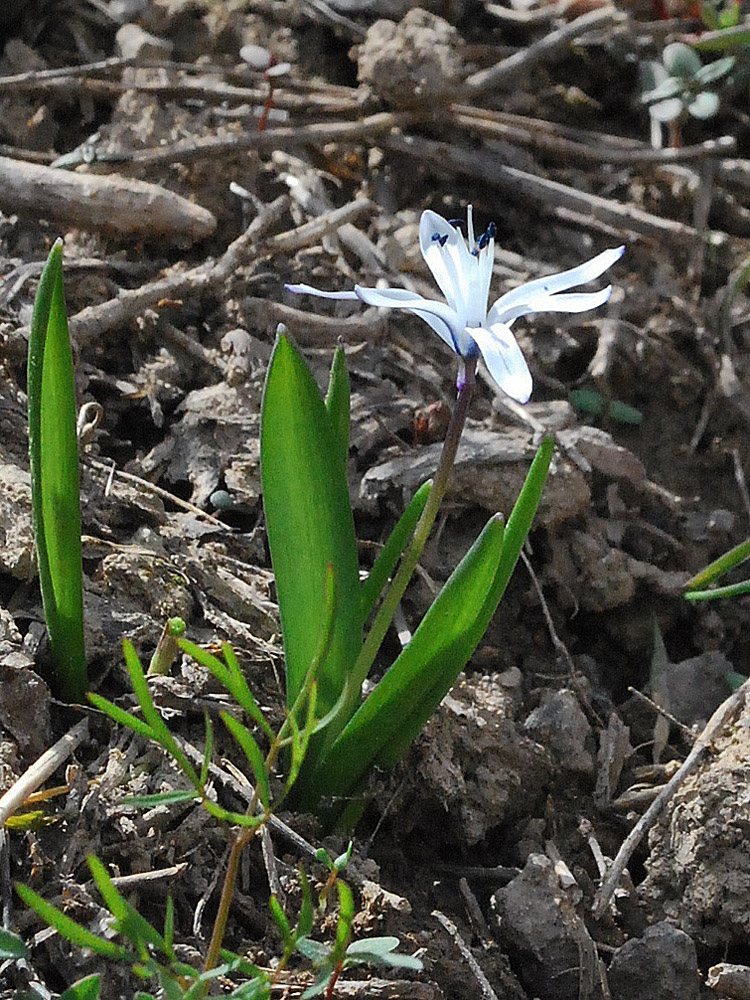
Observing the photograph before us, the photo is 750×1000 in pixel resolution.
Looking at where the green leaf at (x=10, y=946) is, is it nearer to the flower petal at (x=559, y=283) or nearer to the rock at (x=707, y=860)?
the flower petal at (x=559, y=283)

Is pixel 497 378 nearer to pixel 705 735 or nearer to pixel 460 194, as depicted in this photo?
pixel 705 735

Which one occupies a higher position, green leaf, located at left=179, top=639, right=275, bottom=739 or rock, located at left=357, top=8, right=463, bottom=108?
rock, located at left=357, top=8, right=463, bottom=108

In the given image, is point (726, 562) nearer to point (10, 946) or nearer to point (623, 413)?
point (623, 413)

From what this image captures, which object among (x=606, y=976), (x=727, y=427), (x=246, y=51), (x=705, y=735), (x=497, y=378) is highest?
(x=246, y=51)

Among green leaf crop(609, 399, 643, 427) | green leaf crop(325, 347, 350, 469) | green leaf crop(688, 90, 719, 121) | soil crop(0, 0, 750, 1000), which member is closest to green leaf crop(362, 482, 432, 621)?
green leaf crop(325, 347, 350, 469)

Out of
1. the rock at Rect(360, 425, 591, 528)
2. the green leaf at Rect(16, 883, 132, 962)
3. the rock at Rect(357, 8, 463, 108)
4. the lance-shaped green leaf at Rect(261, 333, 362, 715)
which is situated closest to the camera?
the green leaf at Rect(16, 883, 132, 962)

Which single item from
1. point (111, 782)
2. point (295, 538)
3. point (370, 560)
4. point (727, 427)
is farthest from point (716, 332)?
point (111, 782)

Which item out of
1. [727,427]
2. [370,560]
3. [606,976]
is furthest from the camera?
[727,427]

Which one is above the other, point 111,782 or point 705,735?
point 111,782

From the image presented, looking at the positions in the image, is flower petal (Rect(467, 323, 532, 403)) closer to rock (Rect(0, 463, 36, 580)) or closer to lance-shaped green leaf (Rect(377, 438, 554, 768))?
lance-shaped green leaf (Rect(377, 438, 554, 768))
